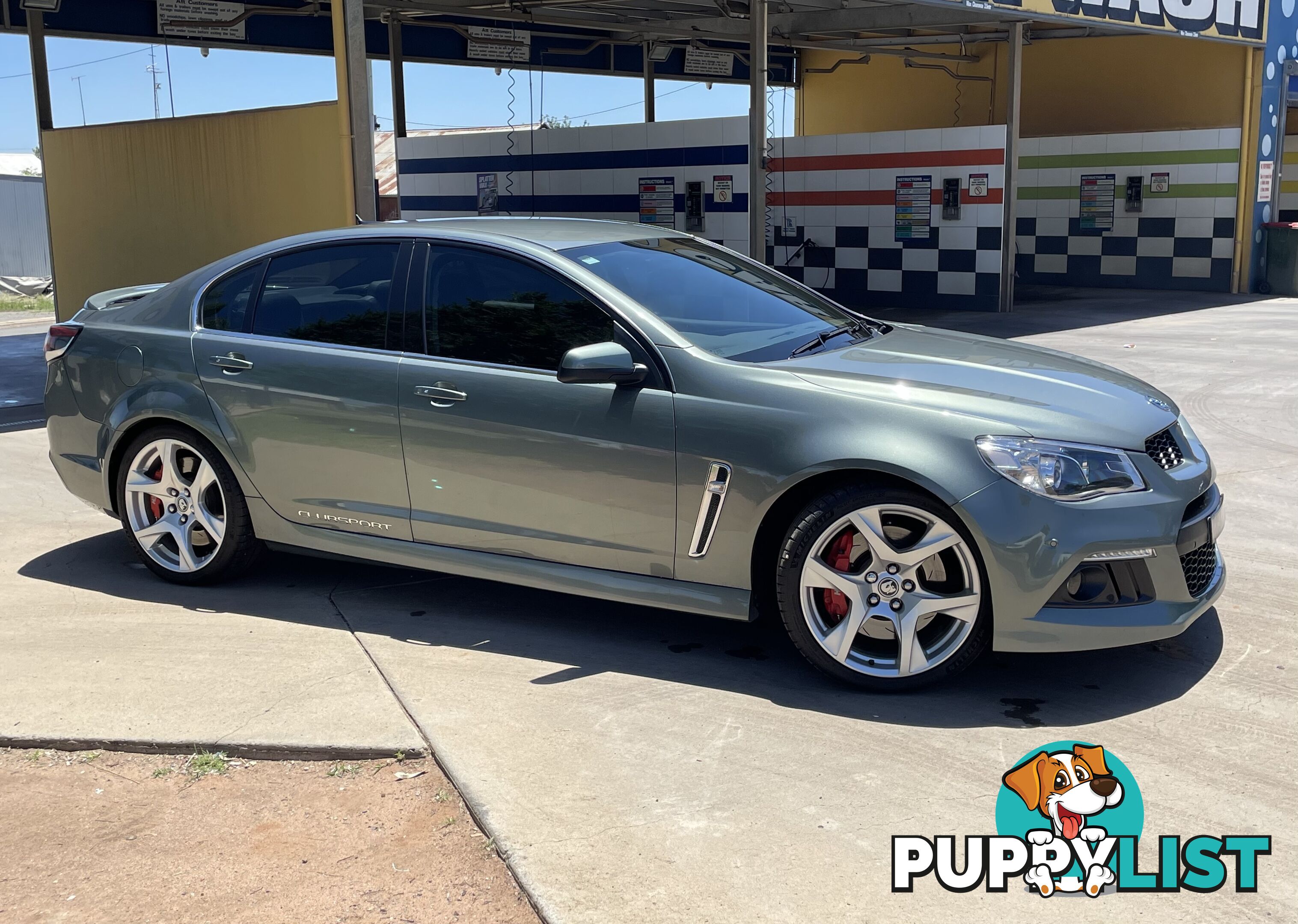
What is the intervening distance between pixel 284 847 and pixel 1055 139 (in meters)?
17.5

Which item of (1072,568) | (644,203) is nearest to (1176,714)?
(1072,568)

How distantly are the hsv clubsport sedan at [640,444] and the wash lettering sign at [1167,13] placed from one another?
884 centimetres

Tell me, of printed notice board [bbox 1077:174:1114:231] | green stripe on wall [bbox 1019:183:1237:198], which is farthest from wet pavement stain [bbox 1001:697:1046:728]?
printed notice board [bbox 1077:174:1114:231]

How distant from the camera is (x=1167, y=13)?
48.5 feet

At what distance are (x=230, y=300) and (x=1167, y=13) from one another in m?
13.3

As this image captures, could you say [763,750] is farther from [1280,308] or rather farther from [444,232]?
[1280,308]

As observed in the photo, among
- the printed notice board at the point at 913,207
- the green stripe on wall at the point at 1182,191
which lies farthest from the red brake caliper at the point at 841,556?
the green stripe on wall at the point at 1182,191

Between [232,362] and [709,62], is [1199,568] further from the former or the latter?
[709,62]

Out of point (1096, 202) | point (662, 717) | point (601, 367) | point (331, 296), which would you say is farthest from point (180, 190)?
point (1096, 202)

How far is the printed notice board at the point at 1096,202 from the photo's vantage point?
17.8 meters

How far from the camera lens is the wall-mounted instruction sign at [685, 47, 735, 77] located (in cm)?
2125

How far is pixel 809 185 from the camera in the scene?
16125 millimetres

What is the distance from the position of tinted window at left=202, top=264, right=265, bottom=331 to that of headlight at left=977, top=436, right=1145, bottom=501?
2.83 m

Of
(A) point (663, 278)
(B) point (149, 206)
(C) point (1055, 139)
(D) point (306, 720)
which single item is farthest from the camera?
(C) point (1055, 139)
